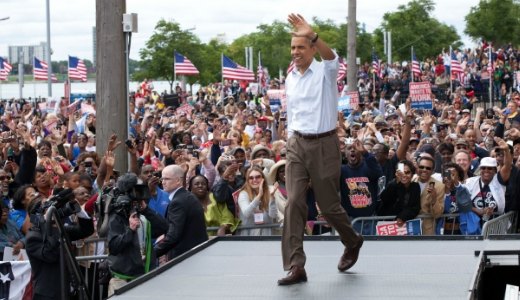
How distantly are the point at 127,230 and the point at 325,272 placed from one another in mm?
1885

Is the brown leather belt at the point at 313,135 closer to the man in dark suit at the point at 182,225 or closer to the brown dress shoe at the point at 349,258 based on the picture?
the brown dress shoe at the point at 349,258

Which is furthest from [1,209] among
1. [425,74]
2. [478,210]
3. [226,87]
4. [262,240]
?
[226,87]

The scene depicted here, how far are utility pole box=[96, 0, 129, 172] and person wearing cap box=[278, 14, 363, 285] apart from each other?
7.17 metres

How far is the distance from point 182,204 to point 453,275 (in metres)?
3.80

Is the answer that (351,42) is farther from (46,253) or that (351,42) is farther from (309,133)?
(309,133)

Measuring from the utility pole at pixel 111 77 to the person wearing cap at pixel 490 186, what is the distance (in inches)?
181

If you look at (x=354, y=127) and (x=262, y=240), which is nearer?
(x=262, y=240)

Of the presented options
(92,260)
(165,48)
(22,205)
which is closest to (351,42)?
(22,205)

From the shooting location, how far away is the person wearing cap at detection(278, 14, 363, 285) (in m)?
8.76

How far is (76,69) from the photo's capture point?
157ft

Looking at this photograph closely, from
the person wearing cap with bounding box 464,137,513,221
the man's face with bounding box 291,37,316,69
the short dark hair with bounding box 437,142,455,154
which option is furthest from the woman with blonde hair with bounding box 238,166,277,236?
the man's face with bounding box 291,37,316,69

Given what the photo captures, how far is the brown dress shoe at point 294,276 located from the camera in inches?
329

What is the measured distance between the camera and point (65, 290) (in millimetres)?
8828

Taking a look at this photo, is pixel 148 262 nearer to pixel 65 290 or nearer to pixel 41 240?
pixel 41 240
